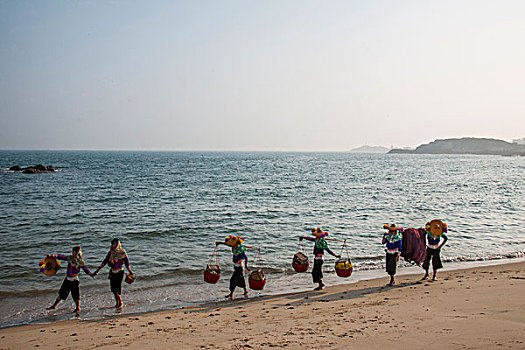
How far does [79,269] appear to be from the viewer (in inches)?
390

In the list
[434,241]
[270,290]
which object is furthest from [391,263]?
[270,290]

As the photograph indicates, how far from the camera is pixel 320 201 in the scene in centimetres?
3291

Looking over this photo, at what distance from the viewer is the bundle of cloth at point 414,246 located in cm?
1203

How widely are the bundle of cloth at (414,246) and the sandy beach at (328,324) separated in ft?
4.80

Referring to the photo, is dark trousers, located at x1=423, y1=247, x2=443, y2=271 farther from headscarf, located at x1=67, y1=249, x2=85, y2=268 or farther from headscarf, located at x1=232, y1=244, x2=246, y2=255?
headscarf, located at x1=67, y1=249, x2=85, y2=268

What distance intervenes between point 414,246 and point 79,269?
995 cm

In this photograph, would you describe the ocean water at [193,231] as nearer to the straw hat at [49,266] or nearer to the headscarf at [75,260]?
the straw hat at [49,266]

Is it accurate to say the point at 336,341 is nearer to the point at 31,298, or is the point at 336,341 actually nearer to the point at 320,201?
the point at 31,298

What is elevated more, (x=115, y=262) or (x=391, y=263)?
(x=115, y=262)

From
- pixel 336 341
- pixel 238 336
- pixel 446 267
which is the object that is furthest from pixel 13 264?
pixel 446 267

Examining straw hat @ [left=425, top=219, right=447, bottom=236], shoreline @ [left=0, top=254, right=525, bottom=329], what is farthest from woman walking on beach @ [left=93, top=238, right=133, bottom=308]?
straw hat @ [left=425, top=219, right=447, bottom=236]

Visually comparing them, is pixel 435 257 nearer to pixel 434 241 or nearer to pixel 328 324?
pixel 434 241

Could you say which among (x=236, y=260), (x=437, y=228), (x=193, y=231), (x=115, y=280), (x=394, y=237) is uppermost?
(x=437, y=228)

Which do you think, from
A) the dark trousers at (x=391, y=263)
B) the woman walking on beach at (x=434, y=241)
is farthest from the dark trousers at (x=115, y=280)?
the woman walking on beach at (x=434, y=241)
